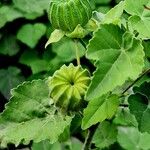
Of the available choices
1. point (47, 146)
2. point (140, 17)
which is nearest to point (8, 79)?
point (47, 146)

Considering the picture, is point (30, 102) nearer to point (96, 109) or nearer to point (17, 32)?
point (96, 109)

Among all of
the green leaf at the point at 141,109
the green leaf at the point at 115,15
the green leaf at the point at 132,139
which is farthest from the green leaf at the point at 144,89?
the green leaf at the point at 132,139

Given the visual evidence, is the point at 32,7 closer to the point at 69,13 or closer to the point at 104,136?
the point at 104,136

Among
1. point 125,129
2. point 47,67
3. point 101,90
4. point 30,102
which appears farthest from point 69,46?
point 101,90

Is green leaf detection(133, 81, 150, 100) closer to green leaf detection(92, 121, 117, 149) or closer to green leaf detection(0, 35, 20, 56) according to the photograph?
green leaf detection(92, 121, 117, 149)

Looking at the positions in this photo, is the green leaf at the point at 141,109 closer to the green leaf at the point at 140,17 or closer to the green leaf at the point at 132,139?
the green leaf at the point at 140,17

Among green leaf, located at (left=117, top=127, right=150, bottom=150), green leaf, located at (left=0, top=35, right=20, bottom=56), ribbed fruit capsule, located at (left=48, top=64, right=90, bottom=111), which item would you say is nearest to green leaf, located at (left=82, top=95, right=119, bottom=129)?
ribbed fruit capsule, located at (left=48, top=64, right=90, bottom=111)

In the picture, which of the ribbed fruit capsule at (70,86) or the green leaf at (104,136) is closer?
the ribbed fruit capsule at (70,86)
